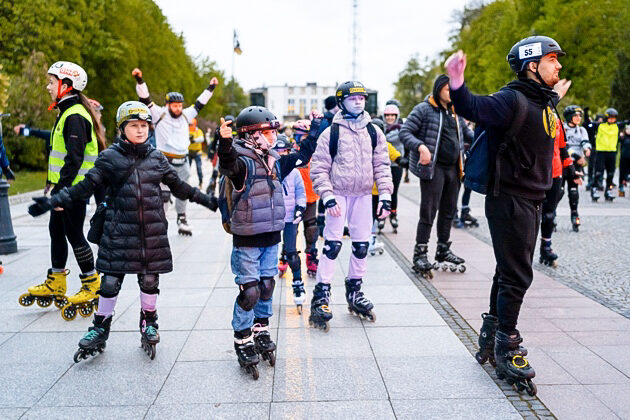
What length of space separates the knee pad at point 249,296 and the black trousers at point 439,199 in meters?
3.26

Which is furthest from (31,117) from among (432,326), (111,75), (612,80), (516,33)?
(516,33)

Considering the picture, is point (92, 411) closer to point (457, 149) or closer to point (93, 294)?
point (93, 294)

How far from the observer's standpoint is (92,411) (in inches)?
146

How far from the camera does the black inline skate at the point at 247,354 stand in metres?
4.21

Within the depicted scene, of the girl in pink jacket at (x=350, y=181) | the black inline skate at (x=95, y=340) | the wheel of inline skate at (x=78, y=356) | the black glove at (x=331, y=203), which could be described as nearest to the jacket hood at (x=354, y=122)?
the girl in pink jacket at (x=350, y=181)

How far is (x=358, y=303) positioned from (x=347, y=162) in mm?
1267

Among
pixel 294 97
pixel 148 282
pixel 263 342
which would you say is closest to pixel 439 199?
pixel 263 342

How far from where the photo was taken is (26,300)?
19.0 ft

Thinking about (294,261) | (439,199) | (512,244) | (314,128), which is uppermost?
(314,128)

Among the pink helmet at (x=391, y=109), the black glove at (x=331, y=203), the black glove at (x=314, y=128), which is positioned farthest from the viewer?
the pink helmet at (x=391, y=109)

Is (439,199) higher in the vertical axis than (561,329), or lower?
higher

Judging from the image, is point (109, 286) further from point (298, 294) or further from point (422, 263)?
point (422, 263)

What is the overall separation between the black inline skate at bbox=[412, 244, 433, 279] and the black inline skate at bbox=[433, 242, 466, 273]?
12.1 inches

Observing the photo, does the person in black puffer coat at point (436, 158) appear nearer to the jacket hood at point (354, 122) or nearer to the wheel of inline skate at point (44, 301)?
the jacket hood at point (354, 122)
